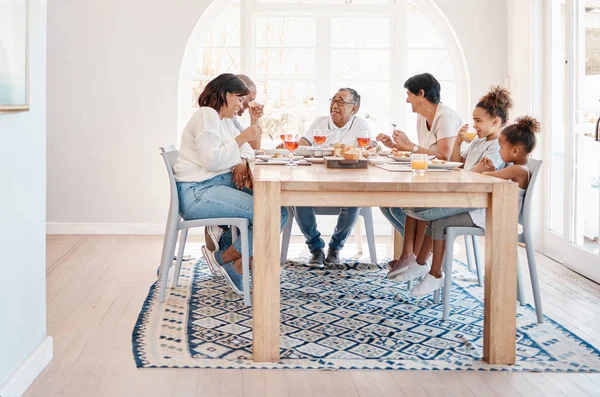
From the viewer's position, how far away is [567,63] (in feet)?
16.8

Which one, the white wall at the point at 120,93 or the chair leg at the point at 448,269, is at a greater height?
the white wall at the point at 120,93

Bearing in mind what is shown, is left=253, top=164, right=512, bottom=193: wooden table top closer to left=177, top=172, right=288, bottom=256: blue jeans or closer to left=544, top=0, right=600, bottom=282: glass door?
left=177, top=172, right=288, bottom=256: blue jeans

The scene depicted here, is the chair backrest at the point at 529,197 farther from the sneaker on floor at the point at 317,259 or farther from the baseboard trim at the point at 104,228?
the baseboard trim at the point at 104,228

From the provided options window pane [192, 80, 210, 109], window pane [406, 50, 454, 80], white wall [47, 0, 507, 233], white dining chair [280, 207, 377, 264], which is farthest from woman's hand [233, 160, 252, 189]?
window pane [406, 50, 454, 80]

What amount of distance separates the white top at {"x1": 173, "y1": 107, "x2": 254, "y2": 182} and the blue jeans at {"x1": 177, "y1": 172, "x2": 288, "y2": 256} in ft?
0.16

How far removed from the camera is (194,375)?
2.79 metres

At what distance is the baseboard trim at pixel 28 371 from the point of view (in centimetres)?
247

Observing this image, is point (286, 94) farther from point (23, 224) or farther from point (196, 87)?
point (23, 224)

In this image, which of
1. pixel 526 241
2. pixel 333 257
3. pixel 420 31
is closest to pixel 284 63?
pixel 420 31

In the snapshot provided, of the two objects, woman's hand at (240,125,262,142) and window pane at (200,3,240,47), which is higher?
window pane at (200,3,240,47)

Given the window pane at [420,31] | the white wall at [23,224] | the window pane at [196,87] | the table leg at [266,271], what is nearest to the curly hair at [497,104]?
the table leg at [266,271]

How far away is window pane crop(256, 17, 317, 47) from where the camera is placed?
21.1 ft

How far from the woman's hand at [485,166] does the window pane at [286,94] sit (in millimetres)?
2825

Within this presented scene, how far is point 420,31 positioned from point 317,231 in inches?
98.1
